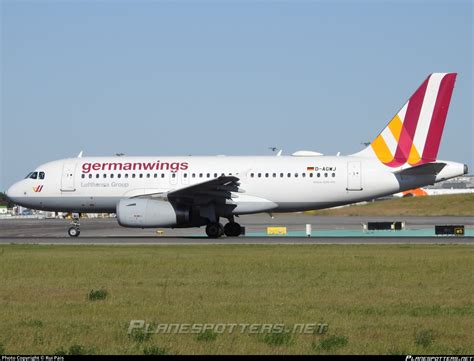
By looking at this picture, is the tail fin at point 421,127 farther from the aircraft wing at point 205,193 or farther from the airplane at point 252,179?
the aircraft wing at point 205,193

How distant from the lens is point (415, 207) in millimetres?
98750

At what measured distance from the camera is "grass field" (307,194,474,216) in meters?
89.6

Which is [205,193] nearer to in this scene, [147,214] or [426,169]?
[147,214]

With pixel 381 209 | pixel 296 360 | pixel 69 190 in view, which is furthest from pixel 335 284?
pixel 381 209

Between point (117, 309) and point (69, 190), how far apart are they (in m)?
28.5

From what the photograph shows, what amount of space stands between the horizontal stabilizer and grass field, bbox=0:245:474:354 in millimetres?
9421

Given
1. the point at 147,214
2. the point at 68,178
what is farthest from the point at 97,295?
the point at 68,178

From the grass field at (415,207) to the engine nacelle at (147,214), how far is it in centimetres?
4705

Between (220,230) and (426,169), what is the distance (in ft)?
34.2

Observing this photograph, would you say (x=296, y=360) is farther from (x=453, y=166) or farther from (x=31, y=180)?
(x=31, y=180)

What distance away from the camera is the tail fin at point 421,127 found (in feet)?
140

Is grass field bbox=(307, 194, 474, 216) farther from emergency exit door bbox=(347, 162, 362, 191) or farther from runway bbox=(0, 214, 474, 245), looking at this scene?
emergency exit door bbox=(347, 162, 362, 191)

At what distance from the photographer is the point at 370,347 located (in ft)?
43.3

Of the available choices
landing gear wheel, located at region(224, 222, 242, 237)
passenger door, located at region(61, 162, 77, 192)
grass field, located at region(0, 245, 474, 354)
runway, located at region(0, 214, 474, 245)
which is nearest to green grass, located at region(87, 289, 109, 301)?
grass field, located at region(0, 245, 474, 354)
